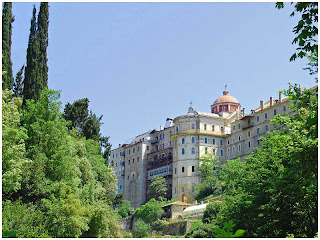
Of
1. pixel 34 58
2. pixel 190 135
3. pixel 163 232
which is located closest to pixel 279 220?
pixel 34 58

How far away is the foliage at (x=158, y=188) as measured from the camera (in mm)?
86375

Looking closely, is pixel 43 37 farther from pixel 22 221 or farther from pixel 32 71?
pixel 22 221

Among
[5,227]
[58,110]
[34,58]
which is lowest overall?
[5,227]

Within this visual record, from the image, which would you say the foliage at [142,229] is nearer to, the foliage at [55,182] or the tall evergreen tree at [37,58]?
the foliage at [55,182]

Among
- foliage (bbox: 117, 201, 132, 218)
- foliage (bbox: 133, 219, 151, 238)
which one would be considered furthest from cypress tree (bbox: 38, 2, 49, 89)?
foliage (bbox: 117, 201, 132, 218)

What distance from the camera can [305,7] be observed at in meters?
10.8

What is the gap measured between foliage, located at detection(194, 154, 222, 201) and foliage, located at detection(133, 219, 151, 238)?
37.0 ft

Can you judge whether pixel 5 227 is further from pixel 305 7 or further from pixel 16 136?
pixel 305 7

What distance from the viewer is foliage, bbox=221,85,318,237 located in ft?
71.3

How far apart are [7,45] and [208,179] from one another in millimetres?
47988

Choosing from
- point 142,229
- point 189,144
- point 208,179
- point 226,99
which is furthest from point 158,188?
point 226,99

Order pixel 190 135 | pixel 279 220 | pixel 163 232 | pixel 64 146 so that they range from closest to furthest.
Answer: pixel 279 220 → pixel 64 146 → pixel 163 232 → pixel 190 135

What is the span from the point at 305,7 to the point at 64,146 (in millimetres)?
26051

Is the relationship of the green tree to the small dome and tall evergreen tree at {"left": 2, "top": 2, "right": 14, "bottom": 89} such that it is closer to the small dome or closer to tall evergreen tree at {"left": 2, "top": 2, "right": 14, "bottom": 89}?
tall evergreen tree at {"left": 2, "top": 2, "right": 14, "bottom": 89}
